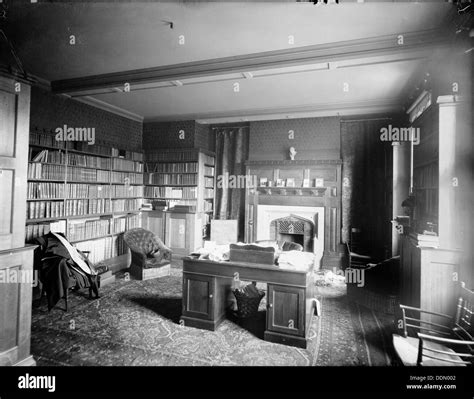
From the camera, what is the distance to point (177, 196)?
6.56m

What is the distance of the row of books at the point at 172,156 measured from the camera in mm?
6449

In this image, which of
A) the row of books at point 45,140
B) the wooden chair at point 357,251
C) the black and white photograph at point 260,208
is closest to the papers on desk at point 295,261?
the black and white photograph at point 260,208

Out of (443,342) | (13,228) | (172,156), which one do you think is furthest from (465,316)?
(172,156)

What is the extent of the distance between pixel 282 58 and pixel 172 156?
12.5 ft

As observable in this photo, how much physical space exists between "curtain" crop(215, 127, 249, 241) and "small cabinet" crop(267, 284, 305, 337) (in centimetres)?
396

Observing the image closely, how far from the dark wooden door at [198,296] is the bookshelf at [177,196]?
10.0ft

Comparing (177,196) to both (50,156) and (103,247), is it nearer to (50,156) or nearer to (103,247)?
(103,247)

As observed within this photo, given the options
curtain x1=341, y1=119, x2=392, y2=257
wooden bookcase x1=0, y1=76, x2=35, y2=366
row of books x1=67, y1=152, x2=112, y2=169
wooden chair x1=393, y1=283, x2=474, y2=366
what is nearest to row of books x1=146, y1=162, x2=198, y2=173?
row of books x1=67, y1=152, x2=112, y2=169

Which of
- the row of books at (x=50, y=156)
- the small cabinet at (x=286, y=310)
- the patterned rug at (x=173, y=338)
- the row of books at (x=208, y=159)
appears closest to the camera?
the patterned rug at (x=173, y=338)

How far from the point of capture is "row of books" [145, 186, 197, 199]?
648 cm

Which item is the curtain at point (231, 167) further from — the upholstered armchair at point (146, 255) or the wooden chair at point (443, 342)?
the wooden chair at point (443, 342)

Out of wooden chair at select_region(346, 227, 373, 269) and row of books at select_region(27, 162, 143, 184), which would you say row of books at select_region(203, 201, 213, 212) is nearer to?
row of books at select_region(27, 162, 143, 184)

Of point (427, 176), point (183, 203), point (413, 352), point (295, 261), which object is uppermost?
point (427, 176)
